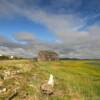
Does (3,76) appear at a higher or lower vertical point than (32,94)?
higher

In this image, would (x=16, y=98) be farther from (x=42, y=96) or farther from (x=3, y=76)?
(x=3, y=76)

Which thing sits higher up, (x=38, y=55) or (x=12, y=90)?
(x=38, y=55)

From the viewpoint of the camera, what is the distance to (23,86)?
1925 cm

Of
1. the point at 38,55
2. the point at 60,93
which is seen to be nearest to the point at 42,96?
the point at 60,93

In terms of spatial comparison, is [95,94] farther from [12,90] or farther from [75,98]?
[12,90]

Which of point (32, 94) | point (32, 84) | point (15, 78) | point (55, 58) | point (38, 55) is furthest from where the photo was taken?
point (55, 58)

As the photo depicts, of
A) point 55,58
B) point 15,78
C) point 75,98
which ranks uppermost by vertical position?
point 55,58

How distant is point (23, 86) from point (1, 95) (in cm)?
286

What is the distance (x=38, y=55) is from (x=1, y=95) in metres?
82.6

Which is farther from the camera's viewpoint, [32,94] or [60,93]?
[60,93]

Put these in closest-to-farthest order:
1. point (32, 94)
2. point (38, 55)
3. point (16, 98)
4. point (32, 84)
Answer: point (16, 98) < point (32, 94) < point (32, 84) < point (38, 55)

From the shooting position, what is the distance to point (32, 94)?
17406 mm

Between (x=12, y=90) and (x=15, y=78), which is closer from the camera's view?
(x=12, y=90)

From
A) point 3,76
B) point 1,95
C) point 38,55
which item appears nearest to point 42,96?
point 1,95
